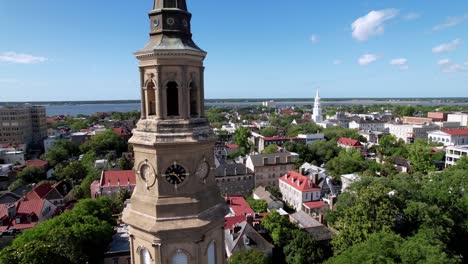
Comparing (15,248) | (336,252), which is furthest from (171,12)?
(336,252)

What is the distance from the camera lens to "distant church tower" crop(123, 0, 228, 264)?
38.8 feet

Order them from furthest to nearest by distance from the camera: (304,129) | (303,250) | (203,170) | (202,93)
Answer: (304,129), (303,250), (202,93), (203,170)

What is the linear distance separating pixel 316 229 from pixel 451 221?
52.1ft

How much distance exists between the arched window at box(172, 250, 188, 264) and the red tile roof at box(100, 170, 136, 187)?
167 ft

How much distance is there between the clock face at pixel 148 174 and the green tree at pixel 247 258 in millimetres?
22703

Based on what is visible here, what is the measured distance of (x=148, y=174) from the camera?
1222 centimetres

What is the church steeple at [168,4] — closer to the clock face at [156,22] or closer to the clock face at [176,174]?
the clock face at [156,22]

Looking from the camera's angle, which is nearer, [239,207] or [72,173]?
[239,207]

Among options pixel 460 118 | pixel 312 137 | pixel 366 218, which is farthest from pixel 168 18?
pixel 460 118

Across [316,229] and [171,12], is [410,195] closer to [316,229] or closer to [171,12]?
[316,229]

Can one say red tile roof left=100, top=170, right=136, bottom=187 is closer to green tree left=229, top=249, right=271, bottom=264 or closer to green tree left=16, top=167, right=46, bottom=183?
green tree left=16, top=167, right=46, bottom=183

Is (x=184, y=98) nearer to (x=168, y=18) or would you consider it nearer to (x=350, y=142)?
(x=168, y=18)

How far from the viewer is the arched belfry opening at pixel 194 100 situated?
41.8ft

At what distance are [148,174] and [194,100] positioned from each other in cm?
356
